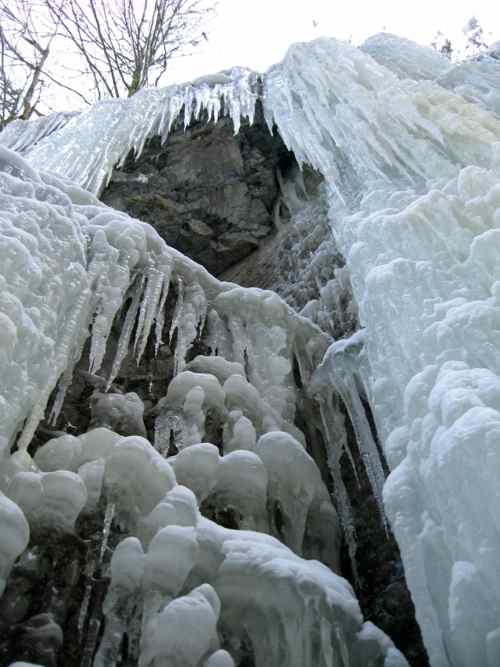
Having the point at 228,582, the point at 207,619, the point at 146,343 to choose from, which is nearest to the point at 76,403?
the point at 146,343

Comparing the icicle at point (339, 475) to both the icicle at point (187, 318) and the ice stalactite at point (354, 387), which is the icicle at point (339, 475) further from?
the icicle at point (187, 318)

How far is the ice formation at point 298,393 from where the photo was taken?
1.77m

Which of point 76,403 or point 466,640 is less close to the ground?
point 76,403

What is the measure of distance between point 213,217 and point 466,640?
181 inches

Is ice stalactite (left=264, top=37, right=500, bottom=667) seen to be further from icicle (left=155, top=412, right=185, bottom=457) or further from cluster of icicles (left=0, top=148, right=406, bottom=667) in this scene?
icicle (left=155, top=412, right=185, bottom=457)

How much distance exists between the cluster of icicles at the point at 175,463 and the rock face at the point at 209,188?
1.98 meters

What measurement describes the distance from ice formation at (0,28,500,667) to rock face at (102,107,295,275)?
1.07m

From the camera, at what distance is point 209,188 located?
5.84 m

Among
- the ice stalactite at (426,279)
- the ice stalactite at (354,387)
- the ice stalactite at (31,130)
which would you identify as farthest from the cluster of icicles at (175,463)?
the ice stalactite at (31,130)

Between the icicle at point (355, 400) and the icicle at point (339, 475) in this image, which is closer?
the icicle at point (339, 475)

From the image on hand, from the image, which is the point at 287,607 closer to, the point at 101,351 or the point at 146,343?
the point at 101,351

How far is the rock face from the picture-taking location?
18.6 ft

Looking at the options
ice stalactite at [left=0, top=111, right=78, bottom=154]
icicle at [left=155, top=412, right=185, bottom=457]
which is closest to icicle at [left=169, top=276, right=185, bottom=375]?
icicle at [left=155, top=412, right=185, bottom=457]

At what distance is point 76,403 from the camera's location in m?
2.84
